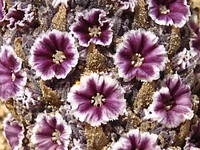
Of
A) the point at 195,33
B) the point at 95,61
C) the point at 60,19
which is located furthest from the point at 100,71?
the point at 195,33

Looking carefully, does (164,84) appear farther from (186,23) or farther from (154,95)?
(186,23)

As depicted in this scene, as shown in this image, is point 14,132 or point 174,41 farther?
point 14,132

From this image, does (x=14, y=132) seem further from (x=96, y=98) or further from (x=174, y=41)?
(x=174, y=41)

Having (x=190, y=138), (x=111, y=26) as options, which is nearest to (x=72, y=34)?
(x=111, y=26)

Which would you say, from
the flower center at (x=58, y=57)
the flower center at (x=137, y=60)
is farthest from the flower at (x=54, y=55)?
the flower center at (x=137, y=60)

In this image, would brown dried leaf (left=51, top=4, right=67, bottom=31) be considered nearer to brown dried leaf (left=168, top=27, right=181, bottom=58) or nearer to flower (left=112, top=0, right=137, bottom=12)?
flower (left=112, top=0, right=137, bottom=12)

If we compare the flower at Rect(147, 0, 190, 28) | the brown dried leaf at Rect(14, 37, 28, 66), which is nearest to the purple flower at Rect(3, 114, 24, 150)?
the brown dried leaf at Rect(14, 37, 28, 66)
